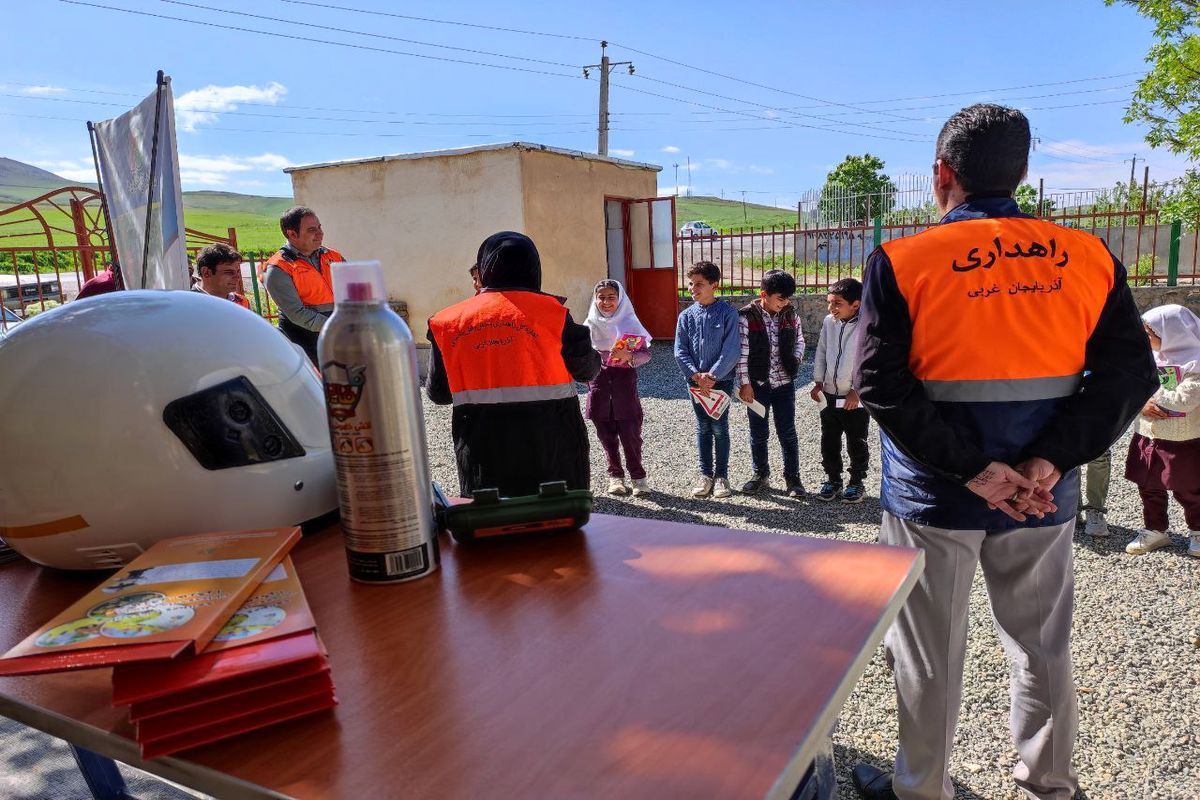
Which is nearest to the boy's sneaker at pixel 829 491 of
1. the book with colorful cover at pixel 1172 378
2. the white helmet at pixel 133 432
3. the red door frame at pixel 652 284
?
the book with colorful cover at pixel 1172 378

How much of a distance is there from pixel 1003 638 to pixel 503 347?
5.88 feet

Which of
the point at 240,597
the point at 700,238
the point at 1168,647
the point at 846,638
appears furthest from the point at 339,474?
the point at 700,238

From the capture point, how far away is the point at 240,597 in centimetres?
85

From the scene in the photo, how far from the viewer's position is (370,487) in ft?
3.16

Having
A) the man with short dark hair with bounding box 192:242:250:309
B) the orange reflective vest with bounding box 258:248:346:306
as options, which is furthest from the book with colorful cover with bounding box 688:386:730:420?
the man with short dark hair with bounding box 192:242:250:309

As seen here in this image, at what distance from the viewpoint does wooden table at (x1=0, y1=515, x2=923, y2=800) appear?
0.65 meters

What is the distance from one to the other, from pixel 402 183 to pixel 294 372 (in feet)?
33.1

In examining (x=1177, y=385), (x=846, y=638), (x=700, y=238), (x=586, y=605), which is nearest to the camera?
(x=846, y=638)

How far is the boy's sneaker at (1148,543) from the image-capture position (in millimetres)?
3930

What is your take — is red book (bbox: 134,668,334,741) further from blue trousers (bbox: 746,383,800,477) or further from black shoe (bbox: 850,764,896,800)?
blue trousers (bbox: 746,383,800,477)

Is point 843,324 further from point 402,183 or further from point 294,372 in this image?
point 402,183

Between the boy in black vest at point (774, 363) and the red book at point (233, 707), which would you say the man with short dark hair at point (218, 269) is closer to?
the boy in black vest at point (774, 363)

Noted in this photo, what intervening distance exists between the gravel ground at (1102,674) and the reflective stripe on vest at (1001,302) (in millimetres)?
1160

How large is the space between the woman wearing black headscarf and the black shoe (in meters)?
1.37
